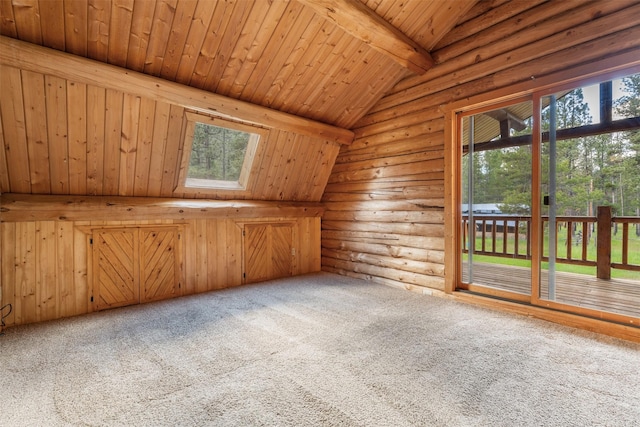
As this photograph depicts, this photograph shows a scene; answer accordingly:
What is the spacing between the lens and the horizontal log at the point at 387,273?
378 cm

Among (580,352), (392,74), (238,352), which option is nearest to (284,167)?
(392,74)

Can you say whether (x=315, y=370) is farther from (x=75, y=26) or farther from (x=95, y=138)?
(x=75, y=26)

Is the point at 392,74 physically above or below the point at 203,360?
above

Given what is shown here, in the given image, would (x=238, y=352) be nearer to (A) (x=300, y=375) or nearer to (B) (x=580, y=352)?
(A) (x=300, y=375)

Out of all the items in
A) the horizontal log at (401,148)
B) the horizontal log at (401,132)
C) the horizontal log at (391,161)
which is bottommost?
the horizontal log at (391,161)

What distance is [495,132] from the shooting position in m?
3.52

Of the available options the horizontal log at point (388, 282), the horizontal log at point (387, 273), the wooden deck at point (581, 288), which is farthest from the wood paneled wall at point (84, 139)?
the wooden deck at point (581, 288)

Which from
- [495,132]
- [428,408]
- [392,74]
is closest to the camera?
[428,408]

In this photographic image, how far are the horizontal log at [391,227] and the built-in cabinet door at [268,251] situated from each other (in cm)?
80

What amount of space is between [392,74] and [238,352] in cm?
372

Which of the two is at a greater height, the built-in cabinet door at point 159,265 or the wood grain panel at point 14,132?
the wood grain panel at point 14,132

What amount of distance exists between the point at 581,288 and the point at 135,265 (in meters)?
5.22

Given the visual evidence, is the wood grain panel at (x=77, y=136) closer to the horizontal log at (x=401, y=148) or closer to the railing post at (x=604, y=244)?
the horizontal log at (x=401, y=148)

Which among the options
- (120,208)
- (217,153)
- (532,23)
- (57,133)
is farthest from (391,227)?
(57,133)
